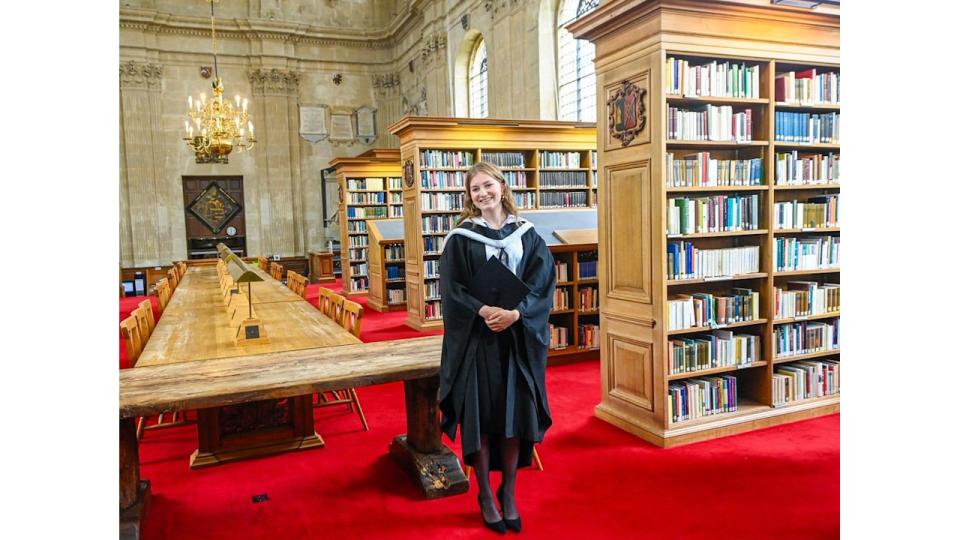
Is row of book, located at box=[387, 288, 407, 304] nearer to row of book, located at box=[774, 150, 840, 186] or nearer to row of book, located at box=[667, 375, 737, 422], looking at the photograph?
row of book, located at box=[667, 375, 737, 422]

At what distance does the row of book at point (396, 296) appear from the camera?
33.9ft

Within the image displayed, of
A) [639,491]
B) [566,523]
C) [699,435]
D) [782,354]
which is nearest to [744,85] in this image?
[782,354]

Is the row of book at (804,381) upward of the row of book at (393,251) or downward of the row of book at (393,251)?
downward

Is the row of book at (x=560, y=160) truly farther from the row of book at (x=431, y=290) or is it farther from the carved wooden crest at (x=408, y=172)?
the row of book at (x=431, y=290)

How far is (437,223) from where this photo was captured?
889cm

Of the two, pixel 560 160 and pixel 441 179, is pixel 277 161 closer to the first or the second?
pixel 441 179

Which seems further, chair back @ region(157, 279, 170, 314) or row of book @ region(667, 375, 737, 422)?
chair back @ region(157, 279, 170, 314)

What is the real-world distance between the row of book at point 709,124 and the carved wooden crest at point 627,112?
0.57 feet

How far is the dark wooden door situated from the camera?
16.9 meters

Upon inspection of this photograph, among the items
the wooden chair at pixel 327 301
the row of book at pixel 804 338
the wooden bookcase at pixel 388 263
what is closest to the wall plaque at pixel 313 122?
the wooden bookcase at pixel 388 263

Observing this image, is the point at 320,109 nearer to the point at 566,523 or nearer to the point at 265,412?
the point at 265,412

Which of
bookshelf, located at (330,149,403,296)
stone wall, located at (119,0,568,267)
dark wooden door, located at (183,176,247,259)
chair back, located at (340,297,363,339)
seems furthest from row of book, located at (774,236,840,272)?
dark wooden door, located at (183,176,247,259)

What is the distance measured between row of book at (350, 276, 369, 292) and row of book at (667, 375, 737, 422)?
8958 mm

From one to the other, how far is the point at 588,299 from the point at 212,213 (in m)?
13.4
